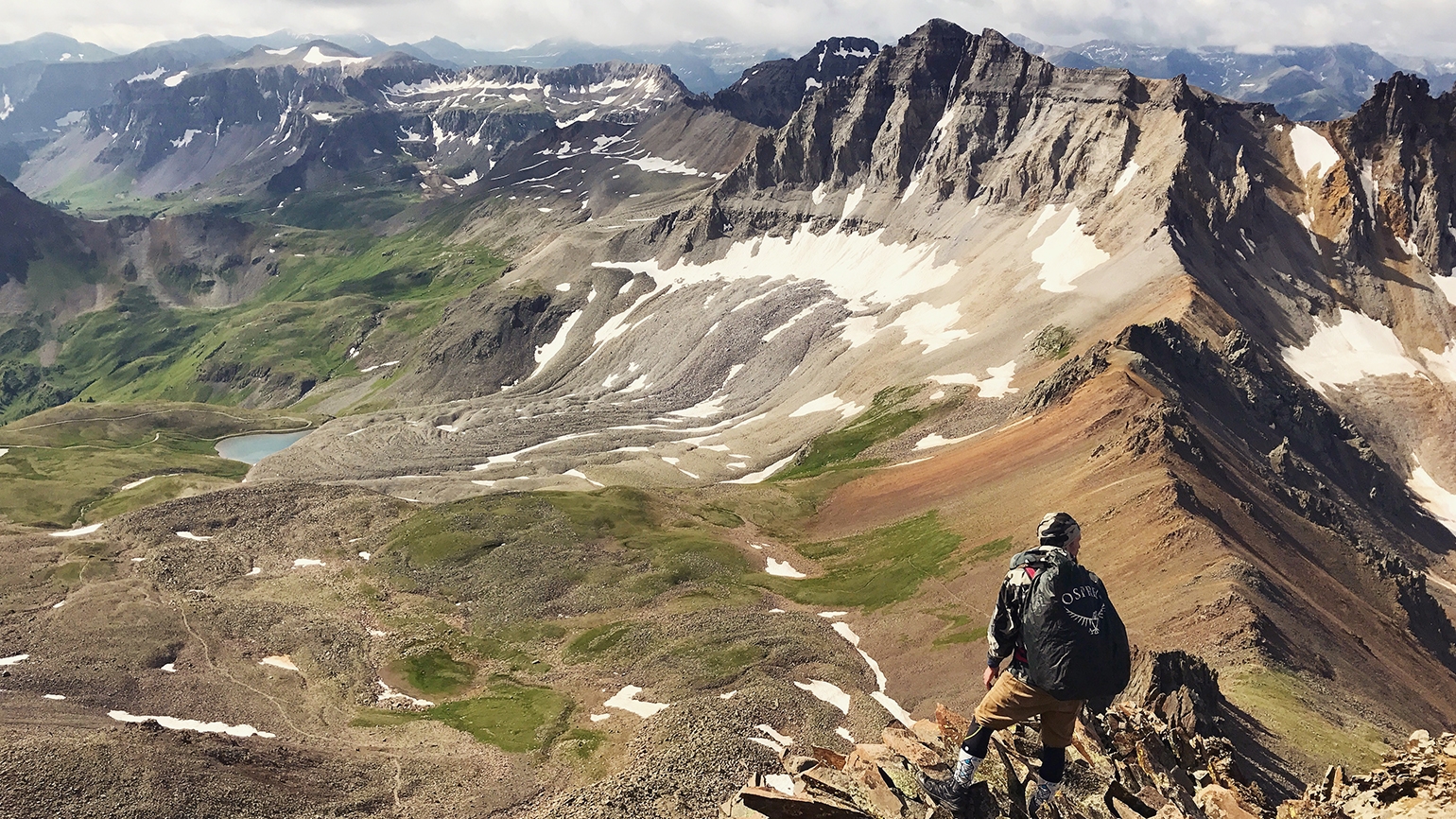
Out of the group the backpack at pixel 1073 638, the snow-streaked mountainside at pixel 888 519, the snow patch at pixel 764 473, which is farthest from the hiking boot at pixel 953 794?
the snow patch at pixel 764 473

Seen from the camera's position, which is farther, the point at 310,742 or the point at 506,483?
the point at 506,483

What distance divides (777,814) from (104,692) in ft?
205

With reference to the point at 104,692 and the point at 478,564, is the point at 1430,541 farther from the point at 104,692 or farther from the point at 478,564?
the point at 104,692

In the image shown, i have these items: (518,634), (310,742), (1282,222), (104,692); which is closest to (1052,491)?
(518,634)

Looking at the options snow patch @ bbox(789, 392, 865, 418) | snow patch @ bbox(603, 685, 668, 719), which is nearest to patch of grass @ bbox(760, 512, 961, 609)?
snow patch @ bbox(603, 685, 668, 719)

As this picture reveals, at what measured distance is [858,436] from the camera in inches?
4825

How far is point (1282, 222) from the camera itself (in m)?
168

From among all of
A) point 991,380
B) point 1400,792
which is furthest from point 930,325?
point 1400,792

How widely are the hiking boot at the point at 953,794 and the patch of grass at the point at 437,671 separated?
5449 cm

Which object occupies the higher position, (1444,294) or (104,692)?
(1444,294)

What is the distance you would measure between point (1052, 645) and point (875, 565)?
220ft

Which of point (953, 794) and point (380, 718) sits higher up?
point (953, 794)

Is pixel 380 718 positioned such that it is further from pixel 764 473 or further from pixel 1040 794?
pixel 764 473

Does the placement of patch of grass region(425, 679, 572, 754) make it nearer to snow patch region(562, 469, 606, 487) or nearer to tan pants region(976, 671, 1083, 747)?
tan pants region(976, 671, 1083, 747)
